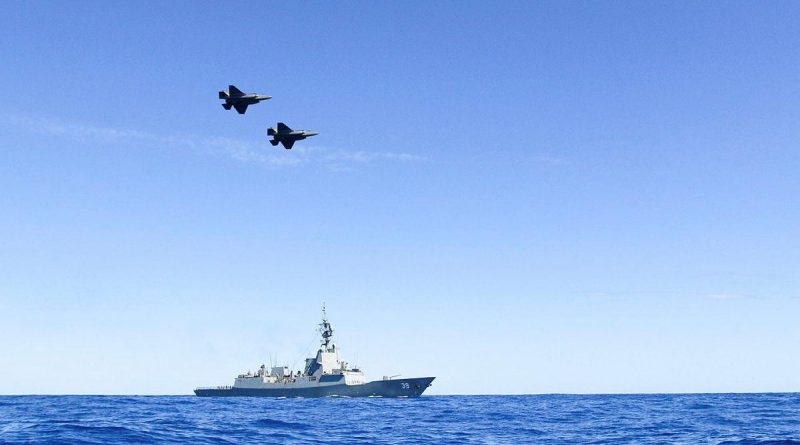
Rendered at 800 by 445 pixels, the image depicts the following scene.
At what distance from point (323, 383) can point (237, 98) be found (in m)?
84.5

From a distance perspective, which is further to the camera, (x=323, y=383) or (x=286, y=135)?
(x=323, y=383)

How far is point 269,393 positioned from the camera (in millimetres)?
128125

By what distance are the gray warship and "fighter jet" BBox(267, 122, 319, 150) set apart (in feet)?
258

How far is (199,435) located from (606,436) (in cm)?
2292

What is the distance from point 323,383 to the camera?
123 meters

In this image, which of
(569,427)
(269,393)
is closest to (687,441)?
(569,427)

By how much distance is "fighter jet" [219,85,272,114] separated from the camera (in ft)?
160

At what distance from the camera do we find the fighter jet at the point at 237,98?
48.6 m

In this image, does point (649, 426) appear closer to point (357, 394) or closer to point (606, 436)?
point (606, 436)

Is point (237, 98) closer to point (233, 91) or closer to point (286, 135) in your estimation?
point (233, 91)

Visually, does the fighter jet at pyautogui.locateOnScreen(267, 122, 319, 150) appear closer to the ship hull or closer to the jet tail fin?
the jet tail fin

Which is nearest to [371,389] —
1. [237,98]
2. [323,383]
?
[323,383]

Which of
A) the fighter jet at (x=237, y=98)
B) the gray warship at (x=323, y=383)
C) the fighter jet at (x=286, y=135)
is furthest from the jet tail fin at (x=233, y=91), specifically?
the gray warship at (x=323, y=383)

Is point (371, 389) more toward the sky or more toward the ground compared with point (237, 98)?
more toward the ground
